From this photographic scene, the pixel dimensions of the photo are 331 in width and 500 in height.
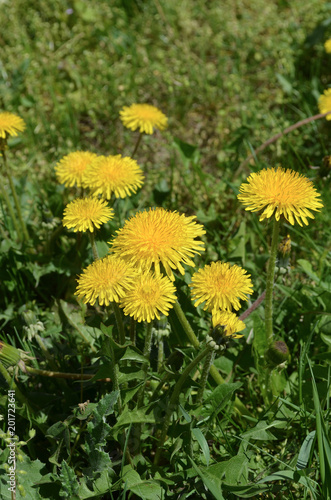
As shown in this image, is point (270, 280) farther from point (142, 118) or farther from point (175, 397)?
point (142, 118)

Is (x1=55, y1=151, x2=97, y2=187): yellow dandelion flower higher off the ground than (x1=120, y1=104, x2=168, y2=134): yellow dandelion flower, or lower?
lower

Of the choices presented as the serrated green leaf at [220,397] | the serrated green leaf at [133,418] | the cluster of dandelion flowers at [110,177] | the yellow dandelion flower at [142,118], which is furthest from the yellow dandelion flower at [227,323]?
the yellow dandelion flower at [142,118]

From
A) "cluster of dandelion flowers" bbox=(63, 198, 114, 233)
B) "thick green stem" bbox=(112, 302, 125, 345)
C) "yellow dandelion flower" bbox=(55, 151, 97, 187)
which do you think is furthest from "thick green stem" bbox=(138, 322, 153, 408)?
"yellow dandelion flower" bbox=(55, 151, 97, 187)

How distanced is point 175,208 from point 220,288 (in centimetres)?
138

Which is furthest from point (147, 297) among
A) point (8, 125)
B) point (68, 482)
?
point (8, 125)

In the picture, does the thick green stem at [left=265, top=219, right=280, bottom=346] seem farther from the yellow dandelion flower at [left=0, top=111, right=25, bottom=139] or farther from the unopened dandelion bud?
the yellow dandelion flower at [left=0, top=111, right=25, bottom=139]

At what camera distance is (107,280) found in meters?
1.39

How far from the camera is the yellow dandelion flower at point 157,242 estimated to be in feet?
4.72

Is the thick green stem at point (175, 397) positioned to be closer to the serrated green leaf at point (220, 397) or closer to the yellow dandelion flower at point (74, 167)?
the serrated green leaf at point (220, 397)

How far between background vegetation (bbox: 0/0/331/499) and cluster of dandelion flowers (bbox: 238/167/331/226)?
0.40 metres

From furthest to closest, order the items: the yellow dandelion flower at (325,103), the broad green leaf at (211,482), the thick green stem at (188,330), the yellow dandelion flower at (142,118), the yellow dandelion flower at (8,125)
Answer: the yellow dandelion flower at (325,103), the yellow dandelion flower at (142,118), the yellow dandelion flower at (8,125), the thick green stem at (188,330), the broad green leaf at (211,482)

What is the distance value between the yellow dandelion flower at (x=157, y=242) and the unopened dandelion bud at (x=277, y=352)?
0.38 m

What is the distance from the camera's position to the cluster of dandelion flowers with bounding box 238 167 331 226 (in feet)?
4.92

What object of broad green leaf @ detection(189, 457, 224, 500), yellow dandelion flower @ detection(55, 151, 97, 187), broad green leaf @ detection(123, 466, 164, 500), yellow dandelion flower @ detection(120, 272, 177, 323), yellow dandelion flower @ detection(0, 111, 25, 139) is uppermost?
yellow dandelion flower @ detection(0, 111, 25, 139)
